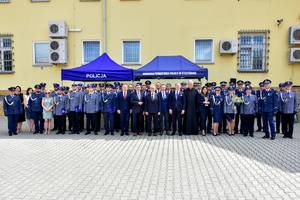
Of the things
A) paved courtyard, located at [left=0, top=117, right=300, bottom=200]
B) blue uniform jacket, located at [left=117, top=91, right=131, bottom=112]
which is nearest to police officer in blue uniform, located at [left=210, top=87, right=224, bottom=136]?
paved courtyard, located at [left=0, top=117, right=300, bottom=200]

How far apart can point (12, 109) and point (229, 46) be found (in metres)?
11.6

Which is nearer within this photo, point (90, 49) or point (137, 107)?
point (137, 107)

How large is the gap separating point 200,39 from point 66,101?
344 inches

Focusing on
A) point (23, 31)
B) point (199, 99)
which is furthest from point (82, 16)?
point (199, 99)

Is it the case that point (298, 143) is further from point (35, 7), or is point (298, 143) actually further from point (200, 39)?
point (35, 7)

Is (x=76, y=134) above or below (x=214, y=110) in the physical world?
below

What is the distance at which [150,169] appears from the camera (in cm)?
465

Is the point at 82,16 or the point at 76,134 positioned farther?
the point at 82,16

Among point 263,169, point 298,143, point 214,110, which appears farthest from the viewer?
point 214,110

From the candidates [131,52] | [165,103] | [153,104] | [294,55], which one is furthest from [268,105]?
[131,52]

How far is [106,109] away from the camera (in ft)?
28.1

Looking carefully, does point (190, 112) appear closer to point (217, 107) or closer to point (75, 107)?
point (217, 107)

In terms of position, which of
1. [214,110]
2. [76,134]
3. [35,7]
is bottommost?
[76,134]

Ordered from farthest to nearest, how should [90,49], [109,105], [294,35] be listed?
[90,49] < [294,35] < [109,105]
